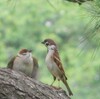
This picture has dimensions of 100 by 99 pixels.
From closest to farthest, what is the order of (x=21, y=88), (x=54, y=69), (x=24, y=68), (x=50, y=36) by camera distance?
(x=21, y=88) → (x=24, y=68) → (x=54, y=69) → (x=50, y=36)

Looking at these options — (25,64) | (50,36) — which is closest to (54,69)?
(25,64)

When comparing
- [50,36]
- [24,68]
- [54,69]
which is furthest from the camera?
[50,36]

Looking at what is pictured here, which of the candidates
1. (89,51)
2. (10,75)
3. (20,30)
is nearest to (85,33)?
(10,75)

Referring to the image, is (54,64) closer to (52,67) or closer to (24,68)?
(52,67)

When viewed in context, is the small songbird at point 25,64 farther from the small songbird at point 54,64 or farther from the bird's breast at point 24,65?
the small songbird at point 54,64

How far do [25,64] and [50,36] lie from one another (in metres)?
7.63

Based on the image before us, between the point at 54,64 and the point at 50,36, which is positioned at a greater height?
the point at 54,64

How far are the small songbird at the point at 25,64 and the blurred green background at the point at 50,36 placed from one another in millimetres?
5577

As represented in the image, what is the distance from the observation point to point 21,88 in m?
3.99

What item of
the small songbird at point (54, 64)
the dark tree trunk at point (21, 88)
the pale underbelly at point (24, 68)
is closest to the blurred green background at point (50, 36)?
the small songbird at point (54, 64)

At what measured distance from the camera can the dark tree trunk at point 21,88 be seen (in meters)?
3.91

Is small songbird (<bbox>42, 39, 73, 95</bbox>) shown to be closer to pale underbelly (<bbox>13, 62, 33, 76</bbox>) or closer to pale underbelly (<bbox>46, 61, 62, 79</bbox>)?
pale underbelly (<bbox>46, 61, 62, 79</bbox>)

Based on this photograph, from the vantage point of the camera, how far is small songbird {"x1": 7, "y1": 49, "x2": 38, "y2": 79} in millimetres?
4480

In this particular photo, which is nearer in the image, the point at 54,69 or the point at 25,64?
the point at 25,64
